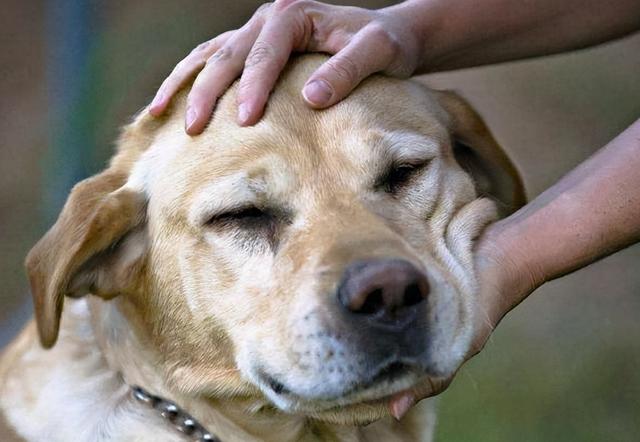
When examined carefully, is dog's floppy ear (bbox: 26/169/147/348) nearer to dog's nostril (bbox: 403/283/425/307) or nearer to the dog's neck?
the dog's neck

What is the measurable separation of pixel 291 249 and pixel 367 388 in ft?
1.33

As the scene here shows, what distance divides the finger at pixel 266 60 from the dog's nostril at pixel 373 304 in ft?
2.20

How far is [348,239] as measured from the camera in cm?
244

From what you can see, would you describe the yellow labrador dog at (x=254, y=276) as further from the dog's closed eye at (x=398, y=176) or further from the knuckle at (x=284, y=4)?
the knuckle at (x=284, y=4)

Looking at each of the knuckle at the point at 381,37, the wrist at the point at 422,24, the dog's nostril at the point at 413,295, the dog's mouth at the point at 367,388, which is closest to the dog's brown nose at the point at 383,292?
the dog's nostril at the point at 413,295

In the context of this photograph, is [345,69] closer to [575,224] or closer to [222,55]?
[222,55]

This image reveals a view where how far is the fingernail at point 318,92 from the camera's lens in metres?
2.70

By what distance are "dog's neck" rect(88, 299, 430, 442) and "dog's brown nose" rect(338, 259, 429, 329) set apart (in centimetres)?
58

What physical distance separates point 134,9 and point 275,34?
13.1ft

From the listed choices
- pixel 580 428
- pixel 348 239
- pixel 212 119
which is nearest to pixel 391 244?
pixel 348 239

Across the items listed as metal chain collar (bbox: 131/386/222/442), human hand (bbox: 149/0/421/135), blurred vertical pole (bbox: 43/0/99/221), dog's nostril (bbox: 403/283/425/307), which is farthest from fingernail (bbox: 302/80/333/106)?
blurred vertical pole (bbox: 43/0/99/221)

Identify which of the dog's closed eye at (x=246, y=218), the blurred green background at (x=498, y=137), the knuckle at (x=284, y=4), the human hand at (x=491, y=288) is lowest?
the blurred green background at (x=498, y=137)

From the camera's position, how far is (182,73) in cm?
295

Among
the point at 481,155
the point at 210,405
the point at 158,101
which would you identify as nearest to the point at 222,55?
the point at 158,101
